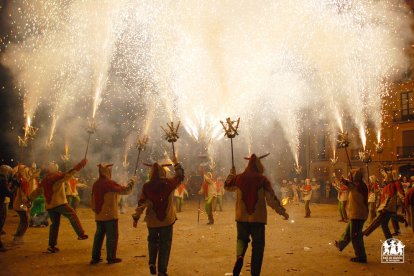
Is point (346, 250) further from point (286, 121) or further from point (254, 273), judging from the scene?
point (286, 121)

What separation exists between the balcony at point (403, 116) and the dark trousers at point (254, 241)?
32277mm

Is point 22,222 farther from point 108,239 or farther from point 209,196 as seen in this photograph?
point 209,196

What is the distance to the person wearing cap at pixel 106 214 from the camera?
662 centimetres

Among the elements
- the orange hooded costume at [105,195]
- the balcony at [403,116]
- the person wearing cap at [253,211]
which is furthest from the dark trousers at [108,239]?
the balcony at [403,116]

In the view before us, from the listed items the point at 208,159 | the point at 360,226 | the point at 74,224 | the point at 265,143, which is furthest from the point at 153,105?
the point at 360,226

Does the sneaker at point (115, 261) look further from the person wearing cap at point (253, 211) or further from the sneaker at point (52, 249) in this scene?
the person wearing cap at point (253, 211)

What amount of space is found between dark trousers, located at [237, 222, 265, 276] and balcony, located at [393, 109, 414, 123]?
106ft

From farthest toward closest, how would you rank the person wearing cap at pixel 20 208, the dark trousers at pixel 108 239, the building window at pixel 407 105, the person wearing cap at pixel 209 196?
the building window at pixel 407 105, the person wearing cap at pixel 209 196, the person wearing cap at pixel 20 208, the dark trousers at pixel 108 239

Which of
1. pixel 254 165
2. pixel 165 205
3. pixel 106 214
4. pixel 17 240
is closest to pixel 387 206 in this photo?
pixel 254 165

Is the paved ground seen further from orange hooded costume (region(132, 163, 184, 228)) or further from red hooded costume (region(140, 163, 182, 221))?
red hooded costume (region(140, 163, 182, 221))

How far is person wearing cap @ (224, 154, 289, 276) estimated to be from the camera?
546cm

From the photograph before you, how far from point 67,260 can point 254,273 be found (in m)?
3.65

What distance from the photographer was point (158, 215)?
5695 mm

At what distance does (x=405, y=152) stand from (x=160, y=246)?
33409 mm
